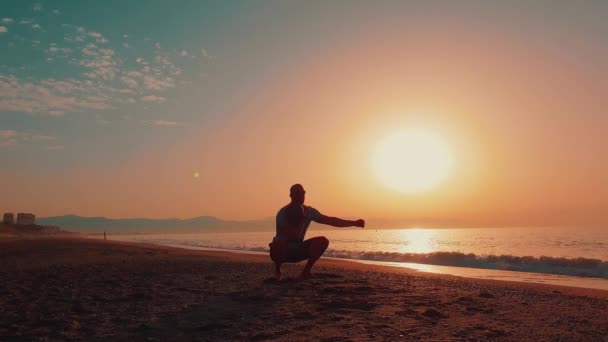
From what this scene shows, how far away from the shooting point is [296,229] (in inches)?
350

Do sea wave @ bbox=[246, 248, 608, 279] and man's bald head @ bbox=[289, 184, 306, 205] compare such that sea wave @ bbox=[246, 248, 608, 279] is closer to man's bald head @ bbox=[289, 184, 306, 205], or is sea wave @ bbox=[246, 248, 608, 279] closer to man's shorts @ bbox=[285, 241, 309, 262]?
man's shorts @ bbox=[285, 241, 309, 262]

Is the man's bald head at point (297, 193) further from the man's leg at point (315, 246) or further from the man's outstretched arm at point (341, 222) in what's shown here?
the man's leg at point (315, 246)

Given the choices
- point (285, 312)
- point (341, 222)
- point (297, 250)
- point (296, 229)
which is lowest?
point (285, 312)

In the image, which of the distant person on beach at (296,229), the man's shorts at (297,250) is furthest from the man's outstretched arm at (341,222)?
the man's shorts at (297,250)

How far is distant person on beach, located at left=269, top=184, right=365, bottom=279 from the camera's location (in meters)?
8.55

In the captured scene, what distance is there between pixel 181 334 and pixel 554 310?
525 cm

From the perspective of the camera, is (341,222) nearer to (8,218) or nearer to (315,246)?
(315,246)

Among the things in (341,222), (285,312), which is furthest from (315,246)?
(285,312)

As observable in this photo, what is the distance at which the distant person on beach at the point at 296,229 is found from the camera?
28.0 feet

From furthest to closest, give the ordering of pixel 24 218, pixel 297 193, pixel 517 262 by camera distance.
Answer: pixel 24 218 < pixel 517 262 < pixel 297 193

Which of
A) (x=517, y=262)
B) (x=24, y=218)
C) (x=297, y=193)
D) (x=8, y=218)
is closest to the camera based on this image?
(x=297, y=193)

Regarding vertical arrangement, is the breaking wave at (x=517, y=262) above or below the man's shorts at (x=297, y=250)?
below

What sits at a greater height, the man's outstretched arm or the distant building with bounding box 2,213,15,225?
the man's outstretched arm

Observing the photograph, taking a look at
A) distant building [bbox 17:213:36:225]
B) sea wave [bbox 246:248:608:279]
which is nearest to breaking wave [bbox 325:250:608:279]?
sea wave [bbox 246:248:608:279]
